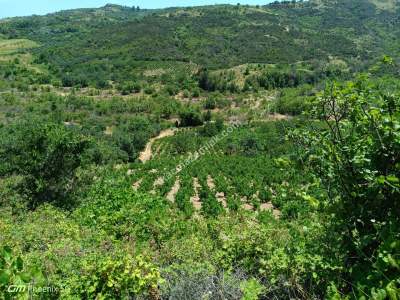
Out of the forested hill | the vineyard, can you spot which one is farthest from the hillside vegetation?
the forested hill

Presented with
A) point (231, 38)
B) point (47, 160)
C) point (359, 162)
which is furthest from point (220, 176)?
point (231, 38)

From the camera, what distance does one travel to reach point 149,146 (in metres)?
60.1

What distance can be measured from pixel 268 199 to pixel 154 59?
3826 inches

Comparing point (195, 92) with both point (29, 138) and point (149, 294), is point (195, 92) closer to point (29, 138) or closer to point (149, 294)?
point (29, 138)

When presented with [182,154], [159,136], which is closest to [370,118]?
[182,154]

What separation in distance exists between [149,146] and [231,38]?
87599mm

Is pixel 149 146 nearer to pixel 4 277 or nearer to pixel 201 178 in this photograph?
pixel 201 178

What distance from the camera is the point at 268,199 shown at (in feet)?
98.9

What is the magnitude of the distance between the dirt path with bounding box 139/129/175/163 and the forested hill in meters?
47.3

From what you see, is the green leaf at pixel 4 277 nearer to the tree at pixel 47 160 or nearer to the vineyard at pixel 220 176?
the vineyard at pixel 220 176

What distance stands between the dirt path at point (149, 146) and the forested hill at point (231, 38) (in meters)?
47.3

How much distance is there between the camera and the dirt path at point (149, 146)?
2157 inches

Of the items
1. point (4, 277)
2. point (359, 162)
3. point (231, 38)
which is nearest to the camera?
point (4, 277)

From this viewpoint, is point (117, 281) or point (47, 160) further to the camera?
point (47, 160)
